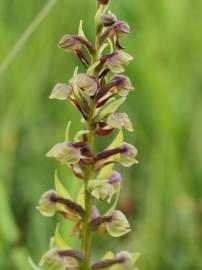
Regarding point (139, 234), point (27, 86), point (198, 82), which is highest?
point (27, 86)

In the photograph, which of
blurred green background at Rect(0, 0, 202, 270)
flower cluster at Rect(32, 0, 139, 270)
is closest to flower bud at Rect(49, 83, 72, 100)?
flower cluster at Rect(32, 0, 139, 270)

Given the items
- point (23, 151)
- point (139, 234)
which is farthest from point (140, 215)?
point (23, 151)

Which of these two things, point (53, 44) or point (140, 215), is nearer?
point (140, 215)

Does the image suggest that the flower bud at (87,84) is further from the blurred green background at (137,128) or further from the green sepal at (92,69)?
the blurred green background at (137,128)

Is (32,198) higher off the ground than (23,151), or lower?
lower

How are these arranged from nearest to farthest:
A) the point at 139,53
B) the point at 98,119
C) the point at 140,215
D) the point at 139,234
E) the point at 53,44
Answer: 1. the point at 98,119
2. the point at 139,234
3. the point at 140,215
4. the point at 139,53
5. the point at 53,44

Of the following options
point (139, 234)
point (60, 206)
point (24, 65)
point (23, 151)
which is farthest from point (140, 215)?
point (60, 206)

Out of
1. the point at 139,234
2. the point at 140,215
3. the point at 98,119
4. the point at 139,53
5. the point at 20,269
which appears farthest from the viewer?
the point at 139,53

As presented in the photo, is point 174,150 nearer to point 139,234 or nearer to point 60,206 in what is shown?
point 139,234
